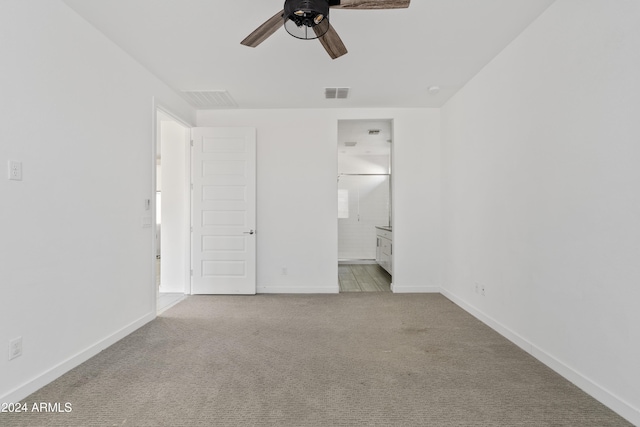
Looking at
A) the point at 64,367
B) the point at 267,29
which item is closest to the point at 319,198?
the point at 267,29

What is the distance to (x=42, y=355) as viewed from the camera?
210cm

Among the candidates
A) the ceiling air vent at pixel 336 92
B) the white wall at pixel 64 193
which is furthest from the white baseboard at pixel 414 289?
the white wall at pixel 64 193

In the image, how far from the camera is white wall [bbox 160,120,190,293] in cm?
461

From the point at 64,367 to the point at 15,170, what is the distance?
4.55 feet

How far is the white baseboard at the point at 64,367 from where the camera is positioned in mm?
1916

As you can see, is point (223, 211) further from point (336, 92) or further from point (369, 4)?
point (369, 4)

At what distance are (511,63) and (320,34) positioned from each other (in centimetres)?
187

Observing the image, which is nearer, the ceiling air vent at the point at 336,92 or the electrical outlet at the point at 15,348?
the electrical outlet at the point at 15,348

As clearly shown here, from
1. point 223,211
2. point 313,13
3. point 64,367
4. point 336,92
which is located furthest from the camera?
point 223,211

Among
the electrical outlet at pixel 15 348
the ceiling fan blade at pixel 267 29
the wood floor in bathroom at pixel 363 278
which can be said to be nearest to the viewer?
the electrical outlet at pixel 15 348

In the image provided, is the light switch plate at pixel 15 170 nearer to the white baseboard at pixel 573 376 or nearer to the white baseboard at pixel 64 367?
the white baseboard at pixel 64 367

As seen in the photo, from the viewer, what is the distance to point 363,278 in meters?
5.78

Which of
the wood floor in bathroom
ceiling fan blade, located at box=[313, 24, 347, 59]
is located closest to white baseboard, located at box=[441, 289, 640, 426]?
the wood floor in bathroom

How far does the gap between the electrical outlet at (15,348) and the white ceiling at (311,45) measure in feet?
7.57
